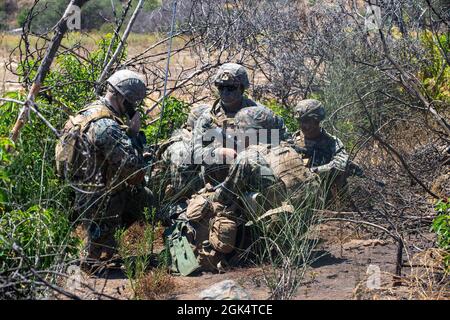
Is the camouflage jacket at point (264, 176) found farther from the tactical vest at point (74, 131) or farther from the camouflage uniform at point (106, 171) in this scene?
the tactical vest at point (74, 131)

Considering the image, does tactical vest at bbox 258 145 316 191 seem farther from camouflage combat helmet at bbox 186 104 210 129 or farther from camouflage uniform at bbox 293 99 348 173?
camouflage combat helmet at bbox 186 104 210 129

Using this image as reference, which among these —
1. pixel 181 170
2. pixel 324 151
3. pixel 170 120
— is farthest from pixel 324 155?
pixel 170 120

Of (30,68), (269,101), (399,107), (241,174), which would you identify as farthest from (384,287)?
(269,101)

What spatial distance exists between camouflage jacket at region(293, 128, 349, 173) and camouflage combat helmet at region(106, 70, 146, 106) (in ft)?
6.38

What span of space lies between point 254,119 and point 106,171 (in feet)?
4.66

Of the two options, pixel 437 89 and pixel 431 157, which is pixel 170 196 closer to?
pixel 431 157

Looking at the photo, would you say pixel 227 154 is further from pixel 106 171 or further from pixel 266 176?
pixel 106 171

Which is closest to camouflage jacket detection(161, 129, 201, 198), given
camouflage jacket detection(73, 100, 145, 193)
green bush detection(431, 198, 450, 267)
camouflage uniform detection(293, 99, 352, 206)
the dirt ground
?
camouflage jacket detection(73, 100, 145, 193)

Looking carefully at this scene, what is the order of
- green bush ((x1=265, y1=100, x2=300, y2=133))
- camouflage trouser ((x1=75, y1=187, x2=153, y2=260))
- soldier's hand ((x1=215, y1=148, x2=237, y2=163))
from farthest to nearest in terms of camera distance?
green bush ((x1=265, y1=100, x2=300, y2=133)) → soldier's hand ((x1=215, y1=148, x2=237, y2=163)) → camouflage trouser ((x1=75, y1=187, x2=153, y2=260))

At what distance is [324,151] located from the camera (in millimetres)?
9094

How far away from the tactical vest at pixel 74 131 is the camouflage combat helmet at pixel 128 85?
20 cm

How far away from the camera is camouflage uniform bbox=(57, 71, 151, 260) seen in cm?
754

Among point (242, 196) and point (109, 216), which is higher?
point (242, 196)

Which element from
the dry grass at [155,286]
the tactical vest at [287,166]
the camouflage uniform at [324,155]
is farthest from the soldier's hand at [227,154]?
the dry grass at [155,286]
